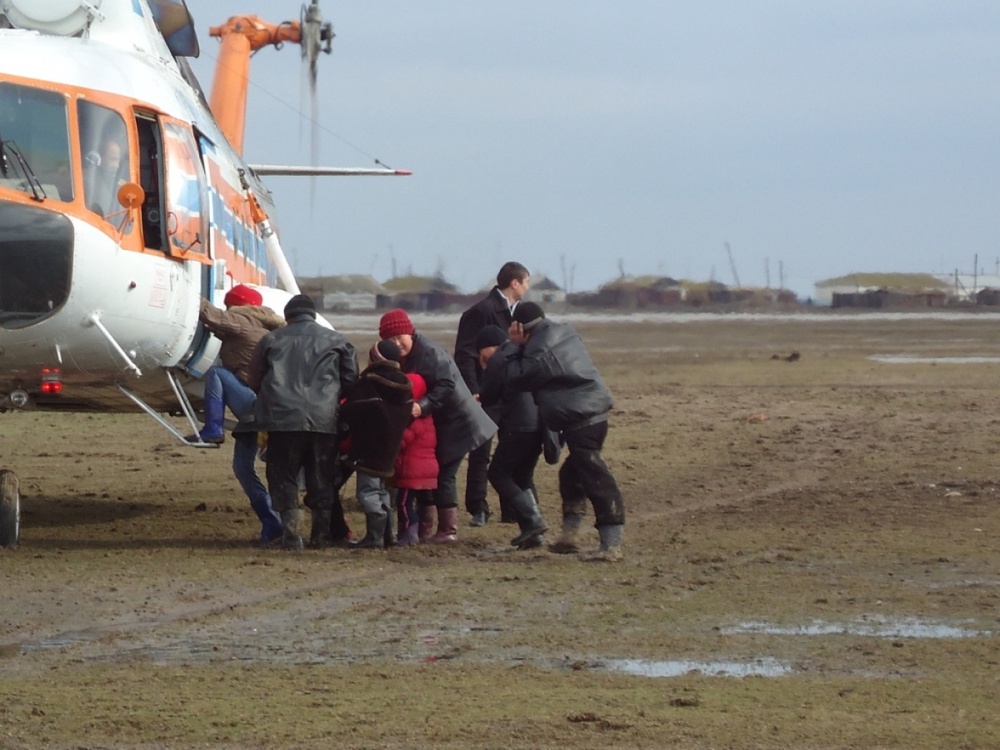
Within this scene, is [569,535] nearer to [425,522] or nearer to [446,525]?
[446,525]

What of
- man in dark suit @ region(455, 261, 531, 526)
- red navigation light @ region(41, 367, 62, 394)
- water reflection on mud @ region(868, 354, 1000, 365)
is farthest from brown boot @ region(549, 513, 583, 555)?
water reflection on mud @ region(868, 354, 1000, 365)

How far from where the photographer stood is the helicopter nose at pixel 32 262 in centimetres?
1016

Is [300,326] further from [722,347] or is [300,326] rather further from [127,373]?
[722,347]

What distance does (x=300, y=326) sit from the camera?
11438 mm

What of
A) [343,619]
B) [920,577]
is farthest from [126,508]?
[920,577]

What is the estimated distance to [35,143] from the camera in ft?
34.3

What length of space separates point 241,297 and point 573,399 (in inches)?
93.1

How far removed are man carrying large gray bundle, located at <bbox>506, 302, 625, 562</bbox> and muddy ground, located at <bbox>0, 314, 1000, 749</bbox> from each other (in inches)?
15.9

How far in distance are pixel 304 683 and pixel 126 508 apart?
7023 millimetres

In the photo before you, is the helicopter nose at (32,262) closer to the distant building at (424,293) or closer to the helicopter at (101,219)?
the helicopter at (101,219)

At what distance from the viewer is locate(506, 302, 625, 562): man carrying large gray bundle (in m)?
11.0

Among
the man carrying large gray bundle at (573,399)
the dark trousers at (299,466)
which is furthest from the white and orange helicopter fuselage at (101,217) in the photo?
the man carrying large gray bundle at (573,399)

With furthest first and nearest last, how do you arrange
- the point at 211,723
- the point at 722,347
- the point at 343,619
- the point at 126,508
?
the point at 722,347 → the point at 126,508 → the point at 343,619 → the point at 211,723

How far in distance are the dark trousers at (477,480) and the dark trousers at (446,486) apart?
82cm
